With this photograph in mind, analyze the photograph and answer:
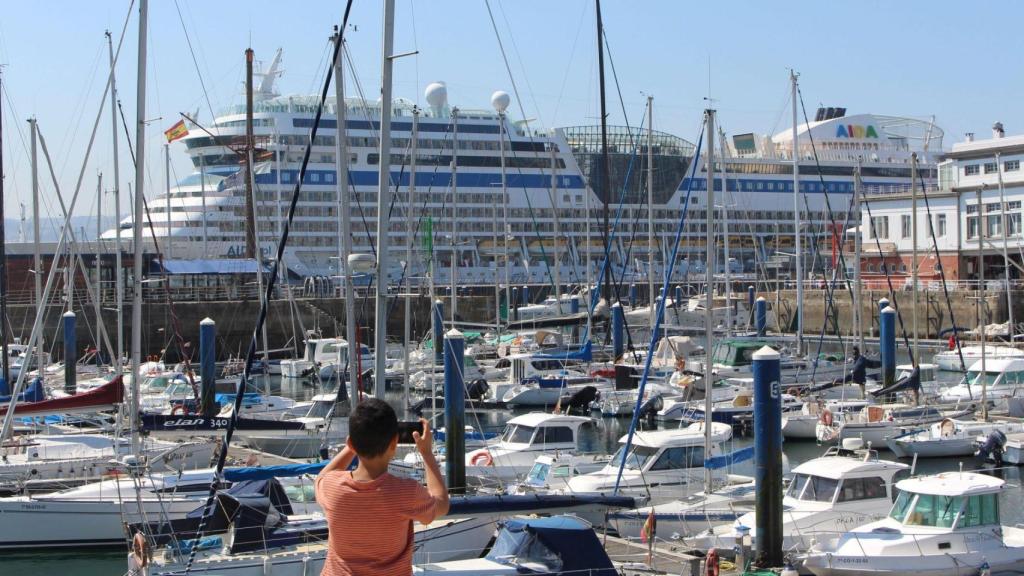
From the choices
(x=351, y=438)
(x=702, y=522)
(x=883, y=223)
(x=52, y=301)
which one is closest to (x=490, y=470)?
(x=702, y=522)

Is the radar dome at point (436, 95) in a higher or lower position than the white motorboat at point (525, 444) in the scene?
higher

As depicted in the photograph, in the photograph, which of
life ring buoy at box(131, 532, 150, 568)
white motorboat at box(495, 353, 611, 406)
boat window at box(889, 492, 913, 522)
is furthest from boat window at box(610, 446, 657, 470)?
white motorboat at box(495, 353, 611, 406)

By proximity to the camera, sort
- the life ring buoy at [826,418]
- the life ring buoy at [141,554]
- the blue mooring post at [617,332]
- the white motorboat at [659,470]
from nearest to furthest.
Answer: the life ring buoy at [141,554]
the white motorboat at [659,470]
the life ring buoy at [826,418]
the blue mooring post at [617,332]

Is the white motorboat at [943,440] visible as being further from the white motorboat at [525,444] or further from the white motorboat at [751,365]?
the white motorboat at [751,365]

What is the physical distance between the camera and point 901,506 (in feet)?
46.2

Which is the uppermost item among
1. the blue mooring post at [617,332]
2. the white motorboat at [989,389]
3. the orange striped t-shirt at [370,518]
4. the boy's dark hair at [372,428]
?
the boy's dark hair at [372,428]

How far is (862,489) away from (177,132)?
42553 mm

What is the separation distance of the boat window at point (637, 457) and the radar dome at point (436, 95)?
2303 inches

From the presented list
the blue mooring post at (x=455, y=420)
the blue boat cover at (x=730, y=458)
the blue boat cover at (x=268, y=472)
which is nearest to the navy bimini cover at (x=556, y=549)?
the blue boat cover at (x=268, y=472)

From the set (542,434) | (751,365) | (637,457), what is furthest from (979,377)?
(637,457)

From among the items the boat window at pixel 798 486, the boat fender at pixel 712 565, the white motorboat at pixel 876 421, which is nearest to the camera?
the boat fender at pixel 712 565

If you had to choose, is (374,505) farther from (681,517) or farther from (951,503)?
(681,517)

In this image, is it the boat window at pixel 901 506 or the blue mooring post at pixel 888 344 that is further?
the blue mooring post at pixel 888 344

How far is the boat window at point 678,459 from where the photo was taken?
19531 mm
